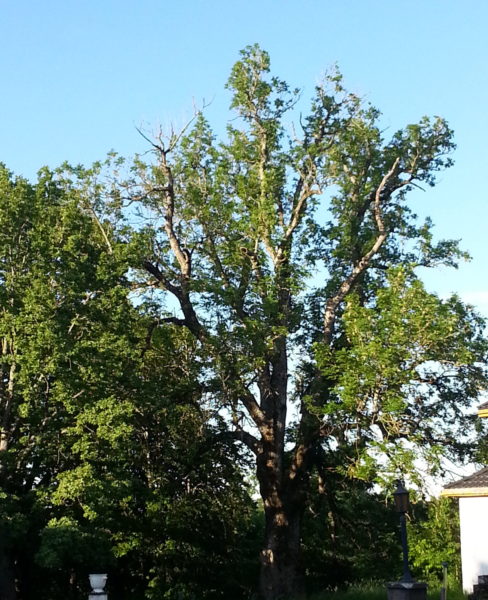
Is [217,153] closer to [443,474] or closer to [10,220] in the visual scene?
[10,220]

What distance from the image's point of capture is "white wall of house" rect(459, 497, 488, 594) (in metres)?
24.1

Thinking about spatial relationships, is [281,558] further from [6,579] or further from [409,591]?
[409,591]

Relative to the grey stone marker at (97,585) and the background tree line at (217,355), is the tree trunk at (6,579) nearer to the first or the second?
the background tree line at (217,355)

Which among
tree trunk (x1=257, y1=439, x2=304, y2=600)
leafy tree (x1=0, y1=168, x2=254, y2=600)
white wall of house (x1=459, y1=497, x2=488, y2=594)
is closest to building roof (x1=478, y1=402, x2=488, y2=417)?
white wall of house (x1=459, y1=497, x2=488, y2=594)

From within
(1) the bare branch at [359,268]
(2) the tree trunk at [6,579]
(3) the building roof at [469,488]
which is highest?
(1) the bare branch at [359,268]

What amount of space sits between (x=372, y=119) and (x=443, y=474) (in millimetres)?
13099

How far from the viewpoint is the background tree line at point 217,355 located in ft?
88.6

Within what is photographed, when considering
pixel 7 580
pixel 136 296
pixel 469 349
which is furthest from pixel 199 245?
pixel 7 580

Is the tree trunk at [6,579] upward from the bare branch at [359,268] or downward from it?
downward

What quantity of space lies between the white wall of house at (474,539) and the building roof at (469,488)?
0.61 meters

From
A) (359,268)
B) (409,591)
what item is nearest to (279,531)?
(359,268)

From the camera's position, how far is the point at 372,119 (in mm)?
32406

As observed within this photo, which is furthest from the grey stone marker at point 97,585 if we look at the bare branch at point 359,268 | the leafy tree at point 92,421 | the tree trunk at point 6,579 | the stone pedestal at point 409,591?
the bare branch at point 359,268

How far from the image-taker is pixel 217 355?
28859 mm
